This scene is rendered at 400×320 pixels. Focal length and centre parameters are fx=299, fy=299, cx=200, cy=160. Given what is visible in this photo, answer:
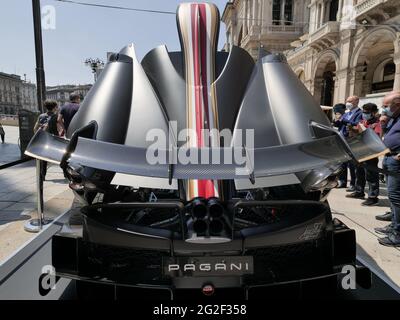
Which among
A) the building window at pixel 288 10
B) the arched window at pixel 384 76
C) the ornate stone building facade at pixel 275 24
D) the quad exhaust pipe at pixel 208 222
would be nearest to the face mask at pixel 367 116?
the quad exhaust pipe at pixel 208 222

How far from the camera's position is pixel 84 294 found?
184 cm

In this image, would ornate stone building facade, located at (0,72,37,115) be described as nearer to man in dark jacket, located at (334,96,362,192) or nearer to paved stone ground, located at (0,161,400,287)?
paved stone ground, located at (0,161,400,287)

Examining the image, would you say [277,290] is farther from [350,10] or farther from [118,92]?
[350,10]

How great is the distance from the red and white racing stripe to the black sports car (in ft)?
0.03

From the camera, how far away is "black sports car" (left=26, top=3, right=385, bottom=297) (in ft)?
4.90

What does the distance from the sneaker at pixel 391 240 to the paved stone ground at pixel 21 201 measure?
155 inches

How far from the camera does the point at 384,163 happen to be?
376 centimetres

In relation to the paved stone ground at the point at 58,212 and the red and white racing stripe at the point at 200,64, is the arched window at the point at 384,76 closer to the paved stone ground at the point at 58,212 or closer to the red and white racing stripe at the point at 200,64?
the paved stone ground at the point at 58,212

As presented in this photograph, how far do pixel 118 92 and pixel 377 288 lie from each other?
7.89 ft

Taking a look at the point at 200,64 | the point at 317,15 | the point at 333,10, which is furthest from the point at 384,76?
the point at 200,64

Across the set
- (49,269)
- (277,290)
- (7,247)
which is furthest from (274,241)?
(7,247)

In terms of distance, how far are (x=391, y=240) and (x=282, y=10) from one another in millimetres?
48130

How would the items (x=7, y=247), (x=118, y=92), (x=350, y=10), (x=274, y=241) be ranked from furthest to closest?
1. (x=350, y=10)
2. (x=7, y=247)
3. (x=118, y=92)
4. (x=274, y=241)
